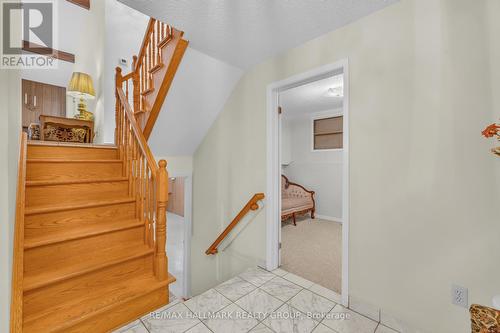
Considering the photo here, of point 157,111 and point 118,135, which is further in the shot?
point 118,135

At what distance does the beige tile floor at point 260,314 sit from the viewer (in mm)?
1523

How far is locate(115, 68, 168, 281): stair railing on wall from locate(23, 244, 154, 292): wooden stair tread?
129mm

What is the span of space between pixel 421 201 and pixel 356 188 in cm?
42

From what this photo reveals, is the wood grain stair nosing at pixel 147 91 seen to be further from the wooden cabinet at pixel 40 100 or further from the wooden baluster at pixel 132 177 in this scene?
the wooden cabinet at pixel 40 100

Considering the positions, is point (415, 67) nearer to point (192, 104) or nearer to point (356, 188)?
point (356, 188)

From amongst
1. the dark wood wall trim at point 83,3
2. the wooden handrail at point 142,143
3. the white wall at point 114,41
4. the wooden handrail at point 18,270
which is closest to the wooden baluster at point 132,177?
the wooden handrail at point 142,143

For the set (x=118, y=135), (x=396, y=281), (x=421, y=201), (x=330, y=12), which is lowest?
(x=396, y=281)

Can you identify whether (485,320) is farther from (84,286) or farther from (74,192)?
(74,192)

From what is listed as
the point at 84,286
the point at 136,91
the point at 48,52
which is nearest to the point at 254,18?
the point at 136,91

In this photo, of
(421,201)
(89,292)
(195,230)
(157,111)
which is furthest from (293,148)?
(89,292)

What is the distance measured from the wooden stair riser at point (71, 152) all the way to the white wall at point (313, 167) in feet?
13.3

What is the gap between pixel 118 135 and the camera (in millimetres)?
2828

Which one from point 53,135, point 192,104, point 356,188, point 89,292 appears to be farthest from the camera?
point 53,135

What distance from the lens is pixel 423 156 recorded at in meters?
1.46
